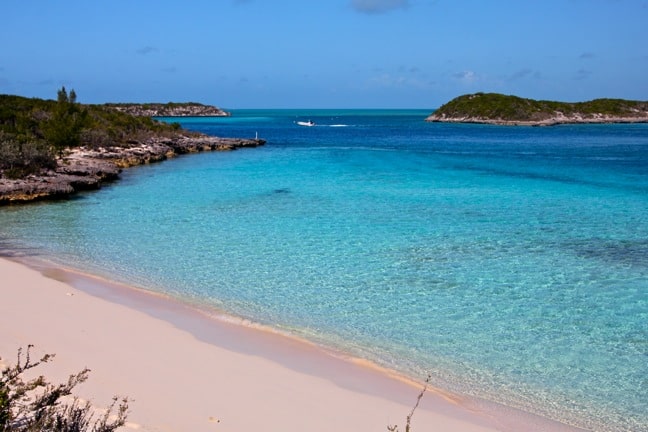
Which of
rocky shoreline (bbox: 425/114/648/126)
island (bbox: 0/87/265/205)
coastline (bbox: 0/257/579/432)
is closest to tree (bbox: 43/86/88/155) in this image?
island (bbox: 0/87/265/205)

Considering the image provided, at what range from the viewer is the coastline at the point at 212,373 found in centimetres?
784

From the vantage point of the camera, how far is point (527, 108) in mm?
142375

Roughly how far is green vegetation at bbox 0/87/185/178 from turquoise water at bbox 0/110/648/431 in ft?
13.5

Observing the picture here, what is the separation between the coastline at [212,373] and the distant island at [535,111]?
132m

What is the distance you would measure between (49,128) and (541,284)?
3518 cm

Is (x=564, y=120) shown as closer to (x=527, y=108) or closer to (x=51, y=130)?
(x=527, y=108)

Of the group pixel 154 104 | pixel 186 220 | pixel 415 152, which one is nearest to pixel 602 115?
pixel 415 152

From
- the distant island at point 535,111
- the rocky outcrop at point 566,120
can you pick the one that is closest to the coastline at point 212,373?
the distant island at point 535,111

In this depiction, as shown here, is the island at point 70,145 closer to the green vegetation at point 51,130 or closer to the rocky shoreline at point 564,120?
the green vegetation at point 51,130

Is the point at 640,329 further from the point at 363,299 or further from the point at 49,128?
the point at 49,128

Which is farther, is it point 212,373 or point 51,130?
point 51,130

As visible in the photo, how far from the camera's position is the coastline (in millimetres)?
7844

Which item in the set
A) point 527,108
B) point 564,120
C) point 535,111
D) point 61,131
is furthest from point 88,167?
point 564,120

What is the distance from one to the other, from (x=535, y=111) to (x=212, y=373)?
143m
